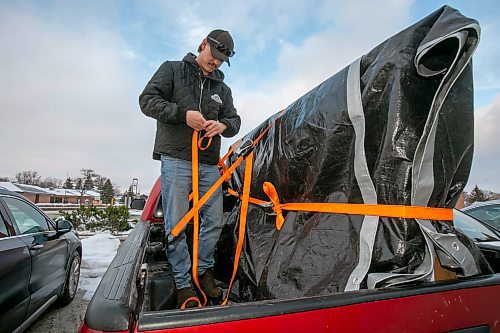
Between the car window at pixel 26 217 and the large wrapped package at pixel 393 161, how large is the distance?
314cm

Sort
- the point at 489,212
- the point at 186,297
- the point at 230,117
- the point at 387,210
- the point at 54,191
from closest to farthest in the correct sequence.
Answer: the point at 387,210, the point at 186,297, the point at 230,117, the point at 489,212, the point at 54,191

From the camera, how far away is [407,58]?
49.4 inches

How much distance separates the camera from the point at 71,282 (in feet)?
15.6

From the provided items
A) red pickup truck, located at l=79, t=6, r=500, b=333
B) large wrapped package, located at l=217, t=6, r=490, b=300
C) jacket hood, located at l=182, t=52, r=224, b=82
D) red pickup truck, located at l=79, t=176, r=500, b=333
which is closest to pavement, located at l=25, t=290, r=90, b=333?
red pickup truck, located at l=79, t=6, r=500, b=333

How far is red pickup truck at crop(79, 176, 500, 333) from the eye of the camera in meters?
0.89

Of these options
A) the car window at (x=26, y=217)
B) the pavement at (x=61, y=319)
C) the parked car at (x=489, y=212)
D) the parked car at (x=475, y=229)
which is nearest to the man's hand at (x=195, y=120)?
the car window at (x=26, y=217)

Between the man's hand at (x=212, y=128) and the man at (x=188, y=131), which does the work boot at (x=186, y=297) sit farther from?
the man's hand at (x=212, y=128)

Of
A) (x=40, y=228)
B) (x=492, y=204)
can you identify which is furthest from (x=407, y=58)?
(x=492, y=204)

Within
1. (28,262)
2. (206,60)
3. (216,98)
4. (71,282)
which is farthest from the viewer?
(71,282)

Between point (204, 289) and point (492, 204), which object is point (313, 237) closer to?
point (204, 289)

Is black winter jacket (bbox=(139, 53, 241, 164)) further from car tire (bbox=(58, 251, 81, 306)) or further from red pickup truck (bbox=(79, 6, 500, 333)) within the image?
car tire (bbox=(58, 251, 81, 306))

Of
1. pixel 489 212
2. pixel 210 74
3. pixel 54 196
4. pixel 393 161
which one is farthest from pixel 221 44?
pixel 54 196

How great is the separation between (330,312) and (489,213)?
5974 mm

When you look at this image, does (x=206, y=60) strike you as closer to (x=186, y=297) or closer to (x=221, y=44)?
(x=221, y=44)
